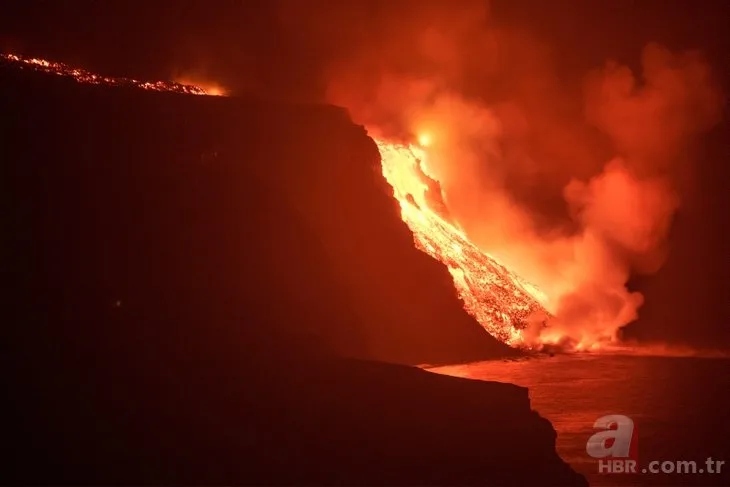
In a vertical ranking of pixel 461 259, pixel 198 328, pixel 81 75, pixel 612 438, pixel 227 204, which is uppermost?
pixel 461 259

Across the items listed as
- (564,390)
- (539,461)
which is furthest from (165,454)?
(564,390)

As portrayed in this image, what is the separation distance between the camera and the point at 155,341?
2931 centimetres

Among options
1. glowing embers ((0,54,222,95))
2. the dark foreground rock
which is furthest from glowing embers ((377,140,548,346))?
glowing embers ((0,54,222,95))

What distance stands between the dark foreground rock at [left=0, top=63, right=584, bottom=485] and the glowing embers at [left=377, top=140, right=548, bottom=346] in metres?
13.1

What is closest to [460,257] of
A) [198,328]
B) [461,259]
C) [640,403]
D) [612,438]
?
[461,259]

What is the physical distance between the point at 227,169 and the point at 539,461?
1209 inches

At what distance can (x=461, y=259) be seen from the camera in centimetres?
7400

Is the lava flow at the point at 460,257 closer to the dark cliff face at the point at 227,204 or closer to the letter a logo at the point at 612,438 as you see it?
the dark cliff face at the point at 227,204

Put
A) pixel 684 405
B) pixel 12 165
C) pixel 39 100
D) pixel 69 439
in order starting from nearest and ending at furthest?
1. pixel 69 439
2. pixel 12 165
3. pixel 39 100
4. pixel 684 405

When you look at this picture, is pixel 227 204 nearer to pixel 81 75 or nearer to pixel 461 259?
pixel 81 75

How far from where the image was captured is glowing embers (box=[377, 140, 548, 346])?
232 ft

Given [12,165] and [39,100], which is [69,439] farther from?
[39,100]

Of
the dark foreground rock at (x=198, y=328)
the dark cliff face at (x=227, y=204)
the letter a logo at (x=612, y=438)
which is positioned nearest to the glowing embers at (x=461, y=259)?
the dark cliff face at (x=227, y=204)

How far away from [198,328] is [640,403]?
31.8m
